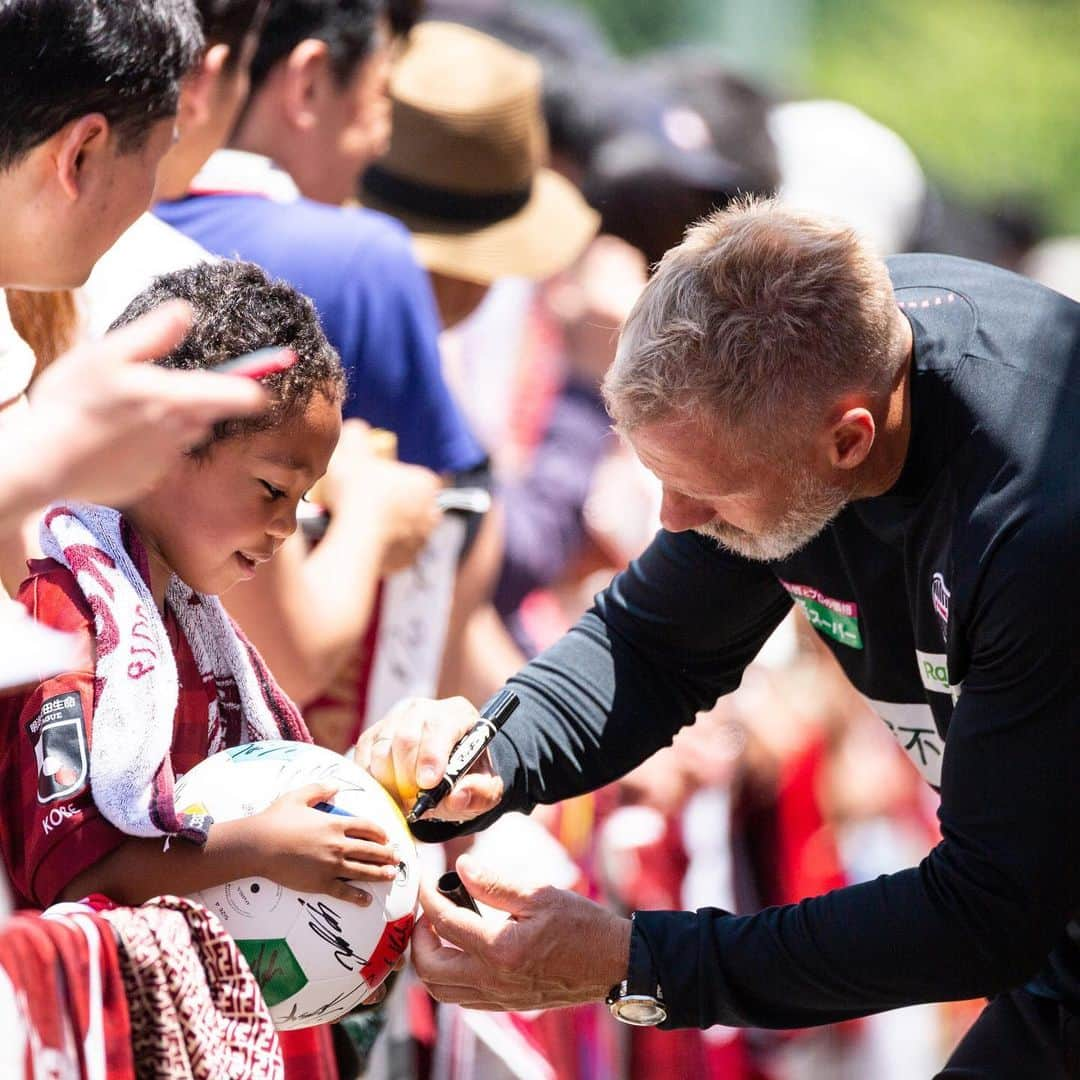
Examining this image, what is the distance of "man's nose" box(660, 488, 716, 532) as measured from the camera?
8.25 feet

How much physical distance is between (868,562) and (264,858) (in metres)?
1.03

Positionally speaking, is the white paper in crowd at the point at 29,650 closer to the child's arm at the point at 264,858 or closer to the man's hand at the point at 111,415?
the child's arm at the point at 264,858

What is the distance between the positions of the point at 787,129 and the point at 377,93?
243 centimetres

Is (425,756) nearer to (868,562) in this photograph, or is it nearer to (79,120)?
(868,562)

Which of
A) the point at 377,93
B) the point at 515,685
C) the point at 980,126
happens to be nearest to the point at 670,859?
the point at 515,685

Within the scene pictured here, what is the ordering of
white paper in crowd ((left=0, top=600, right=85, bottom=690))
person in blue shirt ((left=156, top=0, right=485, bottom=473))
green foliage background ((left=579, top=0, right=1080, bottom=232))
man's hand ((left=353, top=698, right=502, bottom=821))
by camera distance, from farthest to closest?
green foliage background ((left=579, top=0, right=1080, bottom=232)), person in blue shirt ((left=156, top=0, right=485, bottom=473)), man's hand ((left=353, top=698, right=502, bottom=821)), white paper in crowd ((left=0, top=600, right=85, bottom=690))

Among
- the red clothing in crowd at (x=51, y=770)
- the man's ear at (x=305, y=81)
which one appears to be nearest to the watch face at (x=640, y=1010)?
the red clothing in crowd at (x=51, y=770)

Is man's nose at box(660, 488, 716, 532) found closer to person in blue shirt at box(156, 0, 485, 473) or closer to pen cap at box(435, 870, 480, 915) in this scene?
pen cap at box(435, 870, 480, 915)

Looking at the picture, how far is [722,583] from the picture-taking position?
286 centimetres

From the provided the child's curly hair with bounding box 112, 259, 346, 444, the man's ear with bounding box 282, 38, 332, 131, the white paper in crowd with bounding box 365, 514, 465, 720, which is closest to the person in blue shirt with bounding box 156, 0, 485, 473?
the man's ear with bounding box 282, 38, 332, 131

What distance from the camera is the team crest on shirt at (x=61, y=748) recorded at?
1.98 meters

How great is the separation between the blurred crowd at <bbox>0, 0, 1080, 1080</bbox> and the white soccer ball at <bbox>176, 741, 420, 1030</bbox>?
242 millimetres

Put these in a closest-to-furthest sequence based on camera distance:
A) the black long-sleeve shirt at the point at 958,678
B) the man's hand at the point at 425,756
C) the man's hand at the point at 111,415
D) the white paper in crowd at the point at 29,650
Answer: the man's hand at the point at 111,415, the white paper in crowd at the point at 29,650, the black long-sleeve shirt at the point at 958,678, the man's hand at the point at 425,756

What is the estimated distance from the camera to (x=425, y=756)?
2.47 meters
